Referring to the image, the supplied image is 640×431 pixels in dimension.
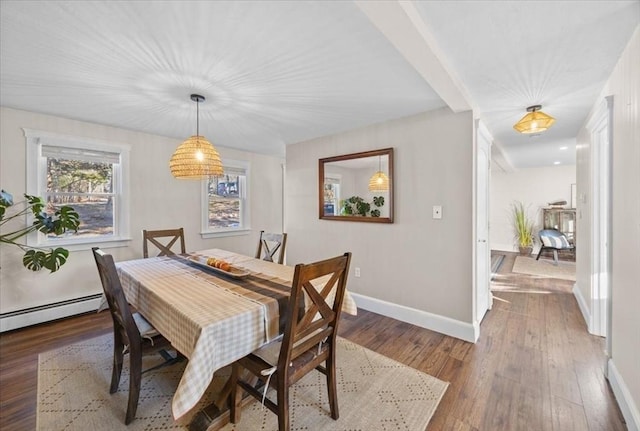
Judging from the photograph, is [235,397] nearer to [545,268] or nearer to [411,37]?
[411,37]

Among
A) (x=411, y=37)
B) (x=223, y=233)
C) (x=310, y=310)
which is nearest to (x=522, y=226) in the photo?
(x=223, y=233)

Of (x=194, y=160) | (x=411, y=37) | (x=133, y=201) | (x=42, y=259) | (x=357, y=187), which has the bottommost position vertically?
(x=42, y=259)

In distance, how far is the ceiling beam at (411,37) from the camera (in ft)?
4.10

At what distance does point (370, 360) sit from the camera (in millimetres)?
2215

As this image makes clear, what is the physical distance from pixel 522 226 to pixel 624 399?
603 centimetres

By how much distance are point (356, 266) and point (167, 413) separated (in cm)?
229

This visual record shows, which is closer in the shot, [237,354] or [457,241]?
[237,354]

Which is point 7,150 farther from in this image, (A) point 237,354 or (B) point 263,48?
(A) point 237,354

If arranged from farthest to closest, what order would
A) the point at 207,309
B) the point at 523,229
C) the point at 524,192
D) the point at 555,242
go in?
the point at 524,192 → the point at 523,229 → the point at 555,242 → the point at 207,309

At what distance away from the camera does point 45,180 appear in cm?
294

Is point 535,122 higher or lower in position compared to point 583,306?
higher

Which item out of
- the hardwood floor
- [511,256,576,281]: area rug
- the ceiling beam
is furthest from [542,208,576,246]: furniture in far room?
the ceiling beam

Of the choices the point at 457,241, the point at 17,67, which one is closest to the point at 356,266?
the point at 457,241

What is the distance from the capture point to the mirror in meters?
3.08
